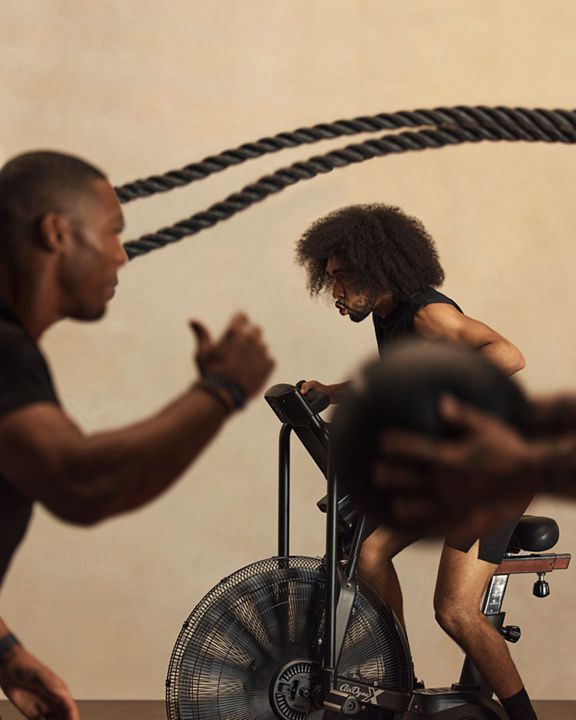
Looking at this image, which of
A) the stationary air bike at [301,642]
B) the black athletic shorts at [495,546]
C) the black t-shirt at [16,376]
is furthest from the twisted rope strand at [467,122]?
the black athletic shorts at [495,546]

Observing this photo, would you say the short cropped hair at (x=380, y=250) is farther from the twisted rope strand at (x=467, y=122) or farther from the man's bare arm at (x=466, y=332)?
the twisted rope strand at (x=467, y=122)

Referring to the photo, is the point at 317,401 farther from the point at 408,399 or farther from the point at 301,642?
the point at 408,399

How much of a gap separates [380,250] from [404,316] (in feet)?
0.71

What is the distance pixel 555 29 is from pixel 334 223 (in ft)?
5.83

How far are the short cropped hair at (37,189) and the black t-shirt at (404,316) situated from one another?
1.31 meters

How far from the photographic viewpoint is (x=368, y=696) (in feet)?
7.45

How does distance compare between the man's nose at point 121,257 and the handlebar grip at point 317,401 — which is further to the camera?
the handlebar grip at point 317,401

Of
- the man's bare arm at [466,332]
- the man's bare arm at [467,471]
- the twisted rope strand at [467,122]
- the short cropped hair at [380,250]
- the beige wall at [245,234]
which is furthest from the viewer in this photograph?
the beige wall at [245,234]

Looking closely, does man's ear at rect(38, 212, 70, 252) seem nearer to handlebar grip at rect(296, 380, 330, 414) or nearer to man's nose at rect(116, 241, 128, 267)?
man's nose at rect(116, 241, 128, 267)

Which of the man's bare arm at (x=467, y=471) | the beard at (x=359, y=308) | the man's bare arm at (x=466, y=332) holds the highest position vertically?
the beard at (x=359, y=308)

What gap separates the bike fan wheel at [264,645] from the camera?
2.35 meters

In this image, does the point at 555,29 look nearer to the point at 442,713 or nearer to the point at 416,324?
the point at 416,324


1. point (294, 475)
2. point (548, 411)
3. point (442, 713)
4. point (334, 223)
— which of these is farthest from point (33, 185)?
point (294, 475)

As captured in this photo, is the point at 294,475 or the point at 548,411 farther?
the point at 294,475
